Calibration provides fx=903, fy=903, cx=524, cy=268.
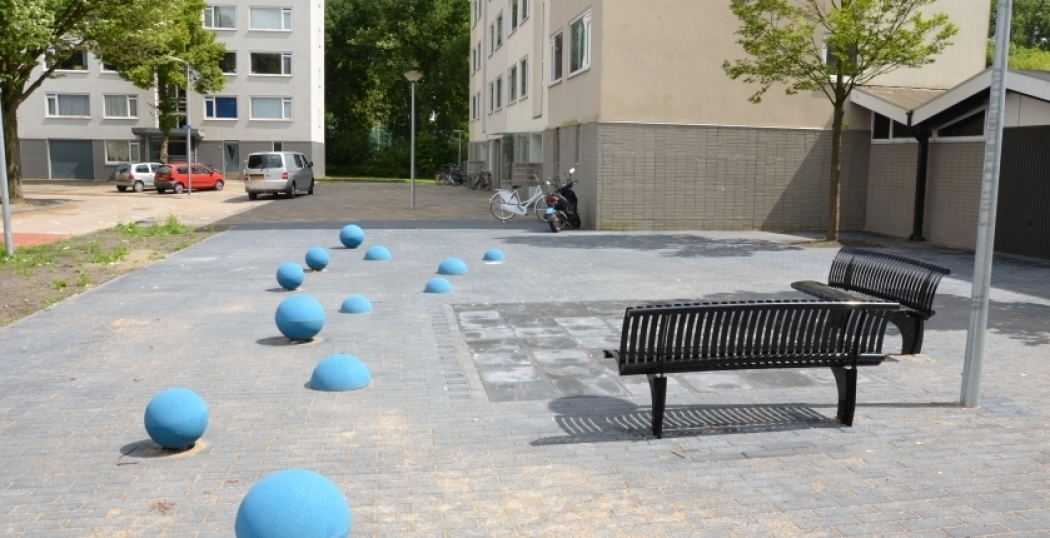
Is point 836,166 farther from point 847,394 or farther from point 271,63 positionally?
point 271,63

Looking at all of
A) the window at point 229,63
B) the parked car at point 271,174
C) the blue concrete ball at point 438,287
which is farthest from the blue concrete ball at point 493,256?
the window at point 229,63

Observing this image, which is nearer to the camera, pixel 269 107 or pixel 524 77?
pixel 524 77

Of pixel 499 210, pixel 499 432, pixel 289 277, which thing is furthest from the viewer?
pixel 499 210

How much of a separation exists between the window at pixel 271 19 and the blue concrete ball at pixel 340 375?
55.8 metres

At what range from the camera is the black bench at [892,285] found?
25.4ft

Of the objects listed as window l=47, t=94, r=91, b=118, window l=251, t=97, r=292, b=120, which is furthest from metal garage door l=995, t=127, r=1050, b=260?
window l=47, t=94, r=91, b=118

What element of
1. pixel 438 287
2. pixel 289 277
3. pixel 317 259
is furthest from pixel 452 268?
pixel 289 277

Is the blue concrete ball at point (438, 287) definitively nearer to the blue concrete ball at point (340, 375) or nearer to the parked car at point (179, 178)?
the blue concrete ball at point (340, 375)

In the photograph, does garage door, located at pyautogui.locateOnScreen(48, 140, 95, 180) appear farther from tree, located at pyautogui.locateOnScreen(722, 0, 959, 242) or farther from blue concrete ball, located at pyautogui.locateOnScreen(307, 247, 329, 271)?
tree, located at pyautogui.locateOnScreen(722, 0, 959, 242)

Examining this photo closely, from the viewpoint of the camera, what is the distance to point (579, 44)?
23609mm

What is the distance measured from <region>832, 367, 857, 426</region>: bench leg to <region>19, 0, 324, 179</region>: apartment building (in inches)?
2215

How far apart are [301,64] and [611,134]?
139ft

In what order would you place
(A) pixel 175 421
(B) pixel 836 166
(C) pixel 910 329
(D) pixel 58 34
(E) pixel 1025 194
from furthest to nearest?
(D) pixel 58 34 < (B) pixel 836 166 < (E) pixel 1025 194 < (C) pixel 910 329 < (A) pixel 175 421

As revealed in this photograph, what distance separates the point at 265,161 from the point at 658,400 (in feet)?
106
